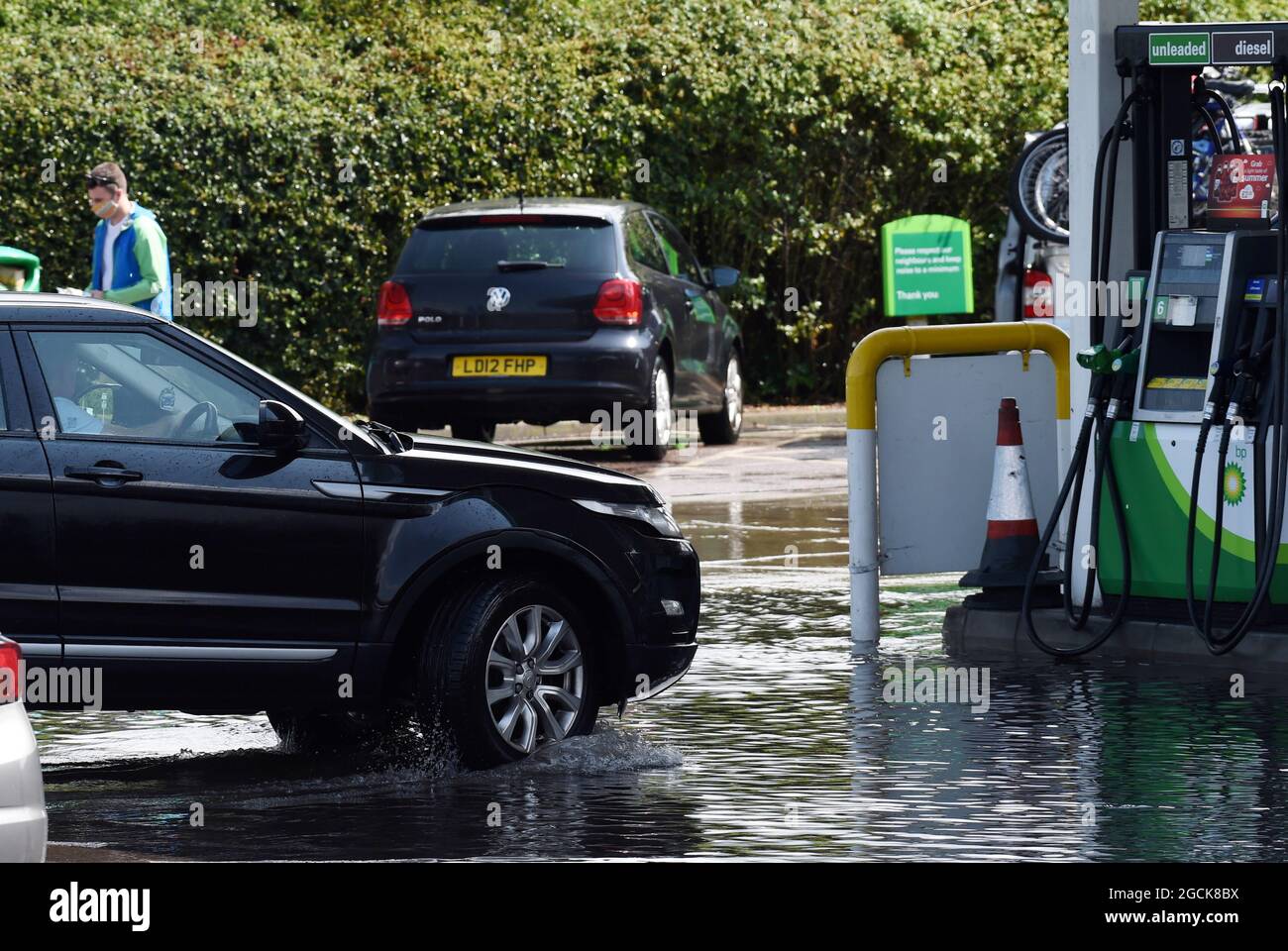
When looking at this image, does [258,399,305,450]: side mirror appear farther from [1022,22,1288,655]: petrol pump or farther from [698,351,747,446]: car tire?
[698,351,747,446]: car tire

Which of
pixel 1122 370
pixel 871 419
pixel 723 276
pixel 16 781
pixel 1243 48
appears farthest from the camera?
pixel 723 276

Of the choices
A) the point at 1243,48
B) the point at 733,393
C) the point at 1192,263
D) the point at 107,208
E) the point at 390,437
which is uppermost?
the point at 1243,48

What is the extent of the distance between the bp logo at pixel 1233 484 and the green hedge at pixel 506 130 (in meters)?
12.7

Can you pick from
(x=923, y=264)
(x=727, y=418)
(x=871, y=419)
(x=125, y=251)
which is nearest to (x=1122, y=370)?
(x=871, y=419)

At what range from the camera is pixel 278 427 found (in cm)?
829

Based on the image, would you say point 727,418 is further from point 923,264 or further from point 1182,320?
point 1182,320

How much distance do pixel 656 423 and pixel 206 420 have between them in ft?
34.7

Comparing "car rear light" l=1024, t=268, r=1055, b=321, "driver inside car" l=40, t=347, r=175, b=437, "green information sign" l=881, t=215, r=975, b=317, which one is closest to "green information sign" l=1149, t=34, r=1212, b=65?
"driver inside car" l=40, t=347, r=175, b=437

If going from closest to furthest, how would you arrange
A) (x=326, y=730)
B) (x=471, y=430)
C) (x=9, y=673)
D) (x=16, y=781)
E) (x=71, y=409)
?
(x=16, y=781)
(x=9, y=673)
(x=71, y=409)
(x=326, y=730)
(x=471, y=430)

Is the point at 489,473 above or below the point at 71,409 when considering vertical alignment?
below

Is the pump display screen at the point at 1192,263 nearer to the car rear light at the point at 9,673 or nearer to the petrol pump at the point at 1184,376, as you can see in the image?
the petrol pump at the point at 1184,376

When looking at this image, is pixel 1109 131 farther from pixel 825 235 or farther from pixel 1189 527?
pixel 825 235

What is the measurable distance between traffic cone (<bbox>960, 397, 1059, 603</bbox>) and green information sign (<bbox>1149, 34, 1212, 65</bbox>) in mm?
1617

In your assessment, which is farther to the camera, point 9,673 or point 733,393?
point 733,393
